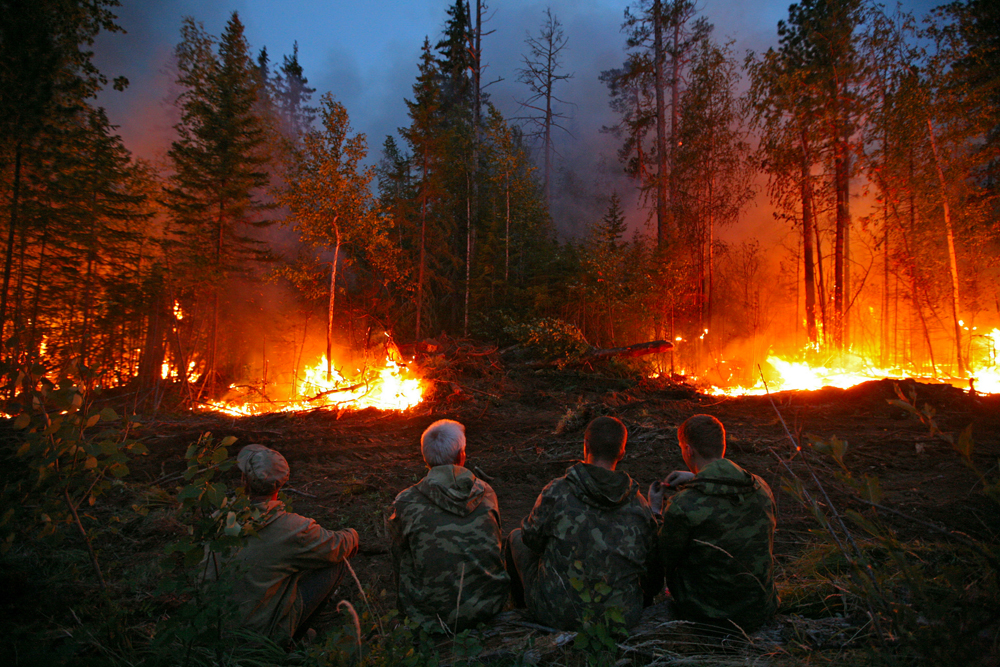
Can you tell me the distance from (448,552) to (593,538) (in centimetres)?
81

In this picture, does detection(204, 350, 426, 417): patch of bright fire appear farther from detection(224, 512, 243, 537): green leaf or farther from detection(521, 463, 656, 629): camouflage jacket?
detection(224, 512, 243, 537): green leaf

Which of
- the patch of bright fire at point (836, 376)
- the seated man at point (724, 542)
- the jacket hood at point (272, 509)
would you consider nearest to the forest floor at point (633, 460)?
the seated man at point (724, 542)

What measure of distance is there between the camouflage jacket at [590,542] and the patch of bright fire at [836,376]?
9.25 meters

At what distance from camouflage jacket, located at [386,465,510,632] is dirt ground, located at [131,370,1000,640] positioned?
1.15 m

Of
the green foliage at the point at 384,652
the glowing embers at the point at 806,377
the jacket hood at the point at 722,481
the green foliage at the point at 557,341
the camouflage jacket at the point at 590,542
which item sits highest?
the green foliage at the point at 557,341

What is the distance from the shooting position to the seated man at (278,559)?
8.41 feet

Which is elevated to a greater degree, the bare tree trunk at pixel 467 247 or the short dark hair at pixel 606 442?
the bare tree trunk at pixel 467 247

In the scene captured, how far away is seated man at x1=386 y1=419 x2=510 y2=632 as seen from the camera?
2.62 meters

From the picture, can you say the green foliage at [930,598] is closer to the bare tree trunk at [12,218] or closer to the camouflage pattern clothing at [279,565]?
the camouflage pattern clothing at [279,565]

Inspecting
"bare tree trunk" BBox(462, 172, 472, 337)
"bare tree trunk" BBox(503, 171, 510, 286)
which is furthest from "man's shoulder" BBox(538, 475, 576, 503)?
"bare tree trunk" BBox(503, 171, 510, 286)

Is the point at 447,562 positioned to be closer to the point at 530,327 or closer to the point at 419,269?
the point at 530,327

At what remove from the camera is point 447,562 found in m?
2.64

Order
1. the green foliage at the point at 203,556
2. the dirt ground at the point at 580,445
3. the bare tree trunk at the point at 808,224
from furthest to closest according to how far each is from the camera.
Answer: the bare tree trunk at the point at 808,224 → the dirt ground at the point at 580,445 → the green foliage at the point at 203,556

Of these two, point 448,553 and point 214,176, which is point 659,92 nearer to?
point 214,176
